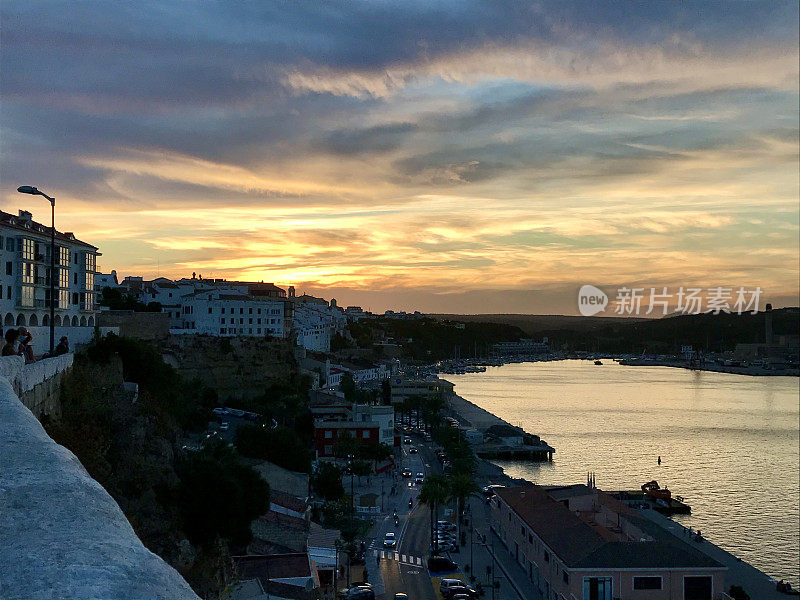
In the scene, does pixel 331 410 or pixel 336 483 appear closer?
pixel 336 483

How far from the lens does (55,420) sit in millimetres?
9445

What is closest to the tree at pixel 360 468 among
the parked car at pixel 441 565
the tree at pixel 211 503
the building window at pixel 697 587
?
the parked car at pixel 441 565

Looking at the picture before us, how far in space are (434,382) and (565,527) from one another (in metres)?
45.9

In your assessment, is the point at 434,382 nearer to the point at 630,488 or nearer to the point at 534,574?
the point at 630,488

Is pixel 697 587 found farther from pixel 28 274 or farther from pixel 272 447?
pixel 28 274

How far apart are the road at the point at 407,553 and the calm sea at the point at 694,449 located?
9.13 meters

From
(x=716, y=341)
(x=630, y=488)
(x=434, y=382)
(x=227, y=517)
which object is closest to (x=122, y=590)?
(x=227, y=517)

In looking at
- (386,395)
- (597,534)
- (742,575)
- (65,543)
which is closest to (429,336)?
(386,395)

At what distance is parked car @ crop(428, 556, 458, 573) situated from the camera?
62.5 feet

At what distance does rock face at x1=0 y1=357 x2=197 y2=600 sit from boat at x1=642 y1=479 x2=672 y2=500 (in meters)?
29.2

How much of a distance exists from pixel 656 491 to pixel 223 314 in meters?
27.5

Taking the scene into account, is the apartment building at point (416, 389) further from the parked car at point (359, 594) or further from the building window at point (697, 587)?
the building window at point (697, 587)

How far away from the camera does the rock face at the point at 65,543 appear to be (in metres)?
1.52

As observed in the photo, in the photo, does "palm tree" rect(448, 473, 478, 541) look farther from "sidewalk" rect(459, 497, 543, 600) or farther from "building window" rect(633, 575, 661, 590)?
"building window" rect(633, 575, 661, 590)
